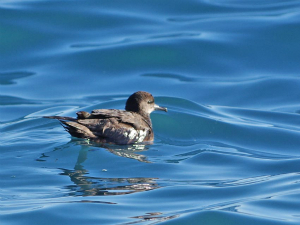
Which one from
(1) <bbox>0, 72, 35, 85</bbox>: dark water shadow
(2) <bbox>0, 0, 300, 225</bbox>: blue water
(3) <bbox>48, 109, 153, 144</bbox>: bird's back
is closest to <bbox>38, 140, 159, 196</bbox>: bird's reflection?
(2) <bbox>0, 0, 300, 225</bbox>: blue water

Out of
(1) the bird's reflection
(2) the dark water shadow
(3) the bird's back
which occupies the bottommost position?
(1) the bird's reflection

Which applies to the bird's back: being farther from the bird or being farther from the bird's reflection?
the bird's reflection

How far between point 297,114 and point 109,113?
3858 mm

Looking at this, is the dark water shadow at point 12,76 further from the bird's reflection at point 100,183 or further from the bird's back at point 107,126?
the bird's reflection at point 100,183

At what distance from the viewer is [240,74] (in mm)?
12852

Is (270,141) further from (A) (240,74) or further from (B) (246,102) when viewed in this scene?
(A) (240,74)

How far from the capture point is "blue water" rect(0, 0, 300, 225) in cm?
669

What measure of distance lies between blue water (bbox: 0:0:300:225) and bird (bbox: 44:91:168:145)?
0.18 metres

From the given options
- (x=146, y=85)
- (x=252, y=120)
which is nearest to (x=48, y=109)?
(x=146, y=85)

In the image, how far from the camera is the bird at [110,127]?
8.78 meters

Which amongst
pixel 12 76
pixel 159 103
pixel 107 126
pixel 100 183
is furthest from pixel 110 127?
pixel 12 76

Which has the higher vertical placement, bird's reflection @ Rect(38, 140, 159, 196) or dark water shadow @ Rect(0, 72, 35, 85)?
dark water shadow @ Rect(0, 72, 35, 85)

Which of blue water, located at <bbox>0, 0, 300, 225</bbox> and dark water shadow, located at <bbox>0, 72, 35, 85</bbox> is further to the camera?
dark water shadow, located at <bbox>0, 72, 35, 85</bbox>

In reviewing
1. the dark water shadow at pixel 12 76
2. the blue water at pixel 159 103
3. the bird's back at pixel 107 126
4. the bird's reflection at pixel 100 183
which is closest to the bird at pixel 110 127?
the bird's back at pixel 107 126
